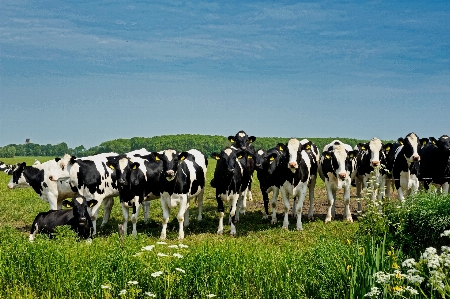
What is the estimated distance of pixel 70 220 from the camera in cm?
1334

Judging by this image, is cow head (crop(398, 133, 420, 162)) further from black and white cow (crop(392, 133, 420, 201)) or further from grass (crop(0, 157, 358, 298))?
grass (crop(0, 157, 358, 298))

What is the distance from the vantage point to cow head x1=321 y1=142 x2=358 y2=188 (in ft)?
53.3

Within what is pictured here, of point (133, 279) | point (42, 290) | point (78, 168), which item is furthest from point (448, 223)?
point (78, 168)

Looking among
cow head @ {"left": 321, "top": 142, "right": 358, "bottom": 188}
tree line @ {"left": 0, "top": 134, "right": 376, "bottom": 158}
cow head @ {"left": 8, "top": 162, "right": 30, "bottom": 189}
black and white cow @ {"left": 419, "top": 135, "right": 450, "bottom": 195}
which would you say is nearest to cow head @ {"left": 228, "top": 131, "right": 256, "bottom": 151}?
cow head @ {"left": 321, "top": 142, "right": 358, "bottom": 188}

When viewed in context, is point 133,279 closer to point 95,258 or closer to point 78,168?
point 95,258

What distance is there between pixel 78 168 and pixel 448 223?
36.2ft

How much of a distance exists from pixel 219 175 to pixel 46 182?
583cm

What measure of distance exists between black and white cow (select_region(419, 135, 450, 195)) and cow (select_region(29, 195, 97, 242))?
11.4 metres

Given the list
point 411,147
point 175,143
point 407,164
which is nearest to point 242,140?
point 407,164

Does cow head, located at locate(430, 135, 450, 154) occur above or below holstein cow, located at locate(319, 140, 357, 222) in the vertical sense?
above

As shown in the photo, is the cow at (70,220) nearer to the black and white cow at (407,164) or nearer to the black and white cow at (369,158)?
the black and white cow at (369,158)

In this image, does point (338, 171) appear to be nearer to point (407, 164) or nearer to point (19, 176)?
point (407, 164)

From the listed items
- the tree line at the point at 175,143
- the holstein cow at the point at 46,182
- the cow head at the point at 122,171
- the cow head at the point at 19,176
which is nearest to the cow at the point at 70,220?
the cow head at the point at 122,171

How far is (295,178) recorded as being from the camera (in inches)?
617
